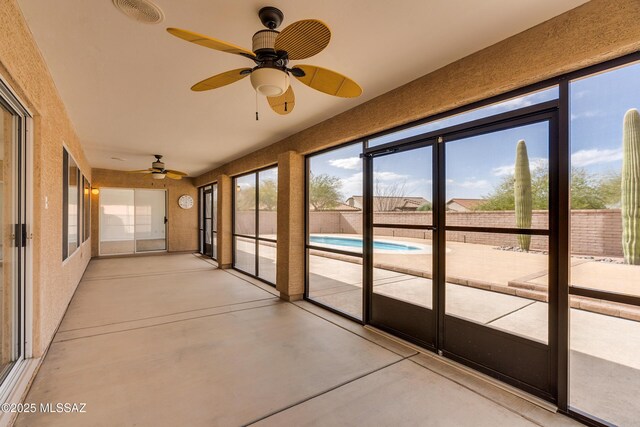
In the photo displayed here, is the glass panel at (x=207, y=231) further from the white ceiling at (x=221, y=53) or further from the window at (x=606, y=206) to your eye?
the window at (x=606, y=206)

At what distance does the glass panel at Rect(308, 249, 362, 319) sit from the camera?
446 centimetres

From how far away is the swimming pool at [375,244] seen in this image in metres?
3.30

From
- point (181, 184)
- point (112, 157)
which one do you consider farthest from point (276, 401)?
point (181, 184)

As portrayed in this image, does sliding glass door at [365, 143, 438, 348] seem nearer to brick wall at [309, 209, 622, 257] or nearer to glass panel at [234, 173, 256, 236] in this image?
brick wall at [309, 209, 622, 257]

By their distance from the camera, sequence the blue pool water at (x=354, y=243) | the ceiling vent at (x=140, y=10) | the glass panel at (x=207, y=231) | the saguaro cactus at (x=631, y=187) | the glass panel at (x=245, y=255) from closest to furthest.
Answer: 1. the ceiling vent at (x=140, y=10)
2. the saguaro cactus at (x=631, y=187)
3. the blue pool water at (x=354, y=243)
4. the glass panel at (x=245, y=255)
5. the glass panel at (x=207, y=231)

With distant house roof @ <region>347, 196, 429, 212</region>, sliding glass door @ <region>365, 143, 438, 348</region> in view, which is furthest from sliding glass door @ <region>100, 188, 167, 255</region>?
sliding glass door @ <region>365, 143, 438, 348</region>

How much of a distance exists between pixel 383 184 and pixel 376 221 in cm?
46

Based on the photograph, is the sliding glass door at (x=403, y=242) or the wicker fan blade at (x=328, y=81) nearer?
the wicker fan blade at (x=328, y=81)

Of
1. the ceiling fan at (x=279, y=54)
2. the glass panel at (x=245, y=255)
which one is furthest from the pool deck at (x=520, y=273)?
the glass panel at (x=245, y=255)

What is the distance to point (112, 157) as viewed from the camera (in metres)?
7.21

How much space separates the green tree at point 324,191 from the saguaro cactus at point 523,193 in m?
2.37

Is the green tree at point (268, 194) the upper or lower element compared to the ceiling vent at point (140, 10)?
lower

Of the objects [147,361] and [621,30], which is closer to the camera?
[621,30]

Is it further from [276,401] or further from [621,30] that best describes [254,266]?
[621,30]
